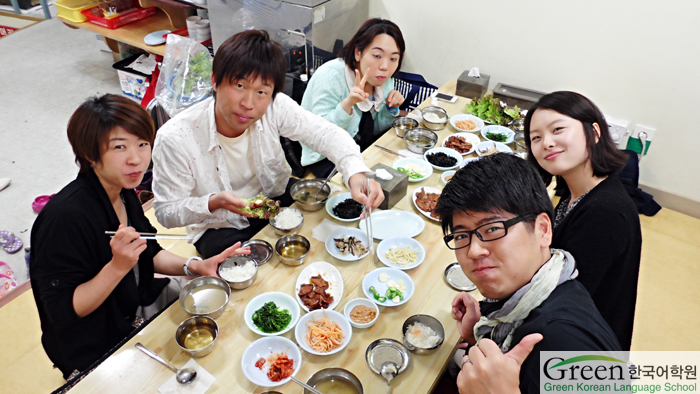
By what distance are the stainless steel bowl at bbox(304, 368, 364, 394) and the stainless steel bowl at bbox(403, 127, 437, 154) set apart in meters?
1.82

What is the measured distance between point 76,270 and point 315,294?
3.31 ft

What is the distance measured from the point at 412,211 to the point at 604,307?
3.54ft

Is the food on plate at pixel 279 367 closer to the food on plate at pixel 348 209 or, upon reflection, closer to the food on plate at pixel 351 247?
the food on plate at pixel 351 247

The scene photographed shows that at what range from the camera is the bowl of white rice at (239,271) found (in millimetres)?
1992

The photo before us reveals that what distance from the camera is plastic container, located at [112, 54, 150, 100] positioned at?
5.14 meters

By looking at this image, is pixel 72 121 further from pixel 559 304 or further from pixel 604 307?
pixel 604 307

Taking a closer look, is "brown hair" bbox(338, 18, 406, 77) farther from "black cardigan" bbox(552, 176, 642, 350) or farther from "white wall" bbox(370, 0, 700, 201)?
"black cardigan" bbox(552, 176, 642, 350)

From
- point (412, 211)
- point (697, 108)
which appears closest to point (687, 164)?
point (697, 108)

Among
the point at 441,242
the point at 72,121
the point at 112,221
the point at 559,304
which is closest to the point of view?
the point at 559,304

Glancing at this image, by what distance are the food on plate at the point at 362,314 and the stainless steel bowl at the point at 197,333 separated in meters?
0.58

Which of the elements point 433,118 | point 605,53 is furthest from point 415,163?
point 605,53

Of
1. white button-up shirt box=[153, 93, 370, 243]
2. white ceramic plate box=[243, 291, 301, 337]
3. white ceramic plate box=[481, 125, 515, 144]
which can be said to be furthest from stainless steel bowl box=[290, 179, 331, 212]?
white ceramic plate box=[481, 125, 515, 144]

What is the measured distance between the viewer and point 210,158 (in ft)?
8.05

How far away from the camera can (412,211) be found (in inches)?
101
